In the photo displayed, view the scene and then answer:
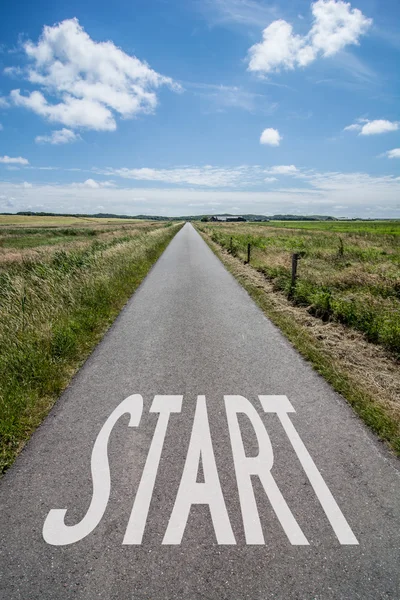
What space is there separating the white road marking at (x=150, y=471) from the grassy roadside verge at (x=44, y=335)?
137 centimetres

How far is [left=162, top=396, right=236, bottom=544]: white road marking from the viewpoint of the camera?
2.31m

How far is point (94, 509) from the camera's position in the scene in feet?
8.22

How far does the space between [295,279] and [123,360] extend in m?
6.72

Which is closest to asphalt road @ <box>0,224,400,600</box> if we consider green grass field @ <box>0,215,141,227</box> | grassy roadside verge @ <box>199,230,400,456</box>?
grassy roadside verge @ <box>199,230,400,456</box>

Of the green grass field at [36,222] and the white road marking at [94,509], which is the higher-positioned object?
the green grass field at [36,222]

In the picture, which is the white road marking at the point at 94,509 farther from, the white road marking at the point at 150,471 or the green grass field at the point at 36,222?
the green grass field at the point at 36,222

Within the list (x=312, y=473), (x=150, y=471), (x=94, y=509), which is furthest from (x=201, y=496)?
(x=312, y=473)

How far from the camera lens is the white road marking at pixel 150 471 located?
2.33 metres

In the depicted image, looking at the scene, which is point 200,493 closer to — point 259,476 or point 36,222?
point 259,476

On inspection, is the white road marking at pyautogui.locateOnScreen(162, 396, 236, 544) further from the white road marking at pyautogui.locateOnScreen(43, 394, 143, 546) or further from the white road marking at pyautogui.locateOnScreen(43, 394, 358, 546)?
the white road marking at pyautogui.locateOnScreen(43, 394, 143, 546)

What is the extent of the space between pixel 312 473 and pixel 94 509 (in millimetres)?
1964

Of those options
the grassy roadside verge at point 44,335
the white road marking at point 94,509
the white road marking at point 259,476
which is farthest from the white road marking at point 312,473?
the grassy roadside verge at point 44,335

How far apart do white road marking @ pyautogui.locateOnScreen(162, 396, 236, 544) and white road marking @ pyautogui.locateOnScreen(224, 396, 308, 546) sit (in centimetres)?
18

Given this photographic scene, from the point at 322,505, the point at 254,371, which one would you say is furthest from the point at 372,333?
the point at 322,505
